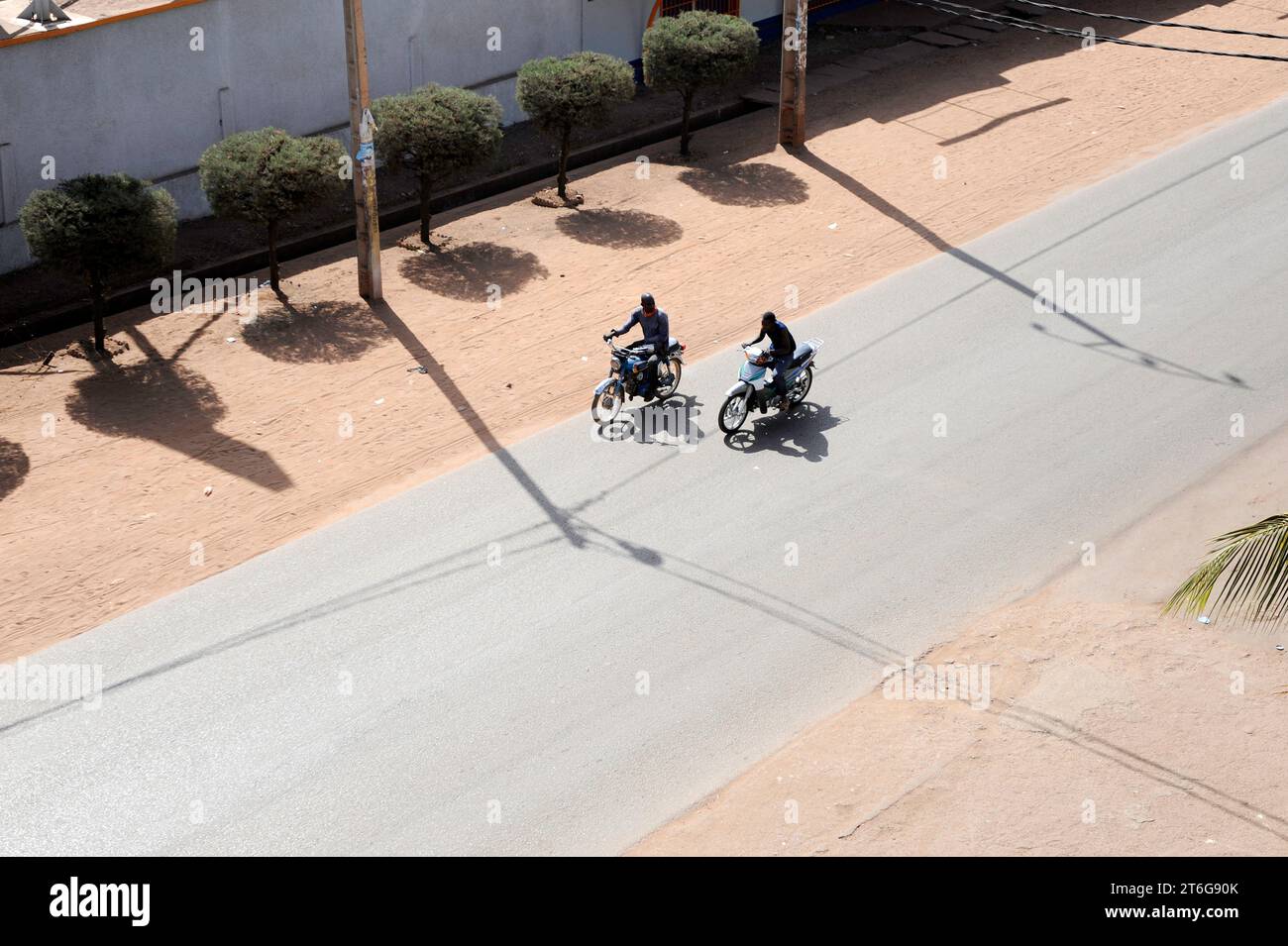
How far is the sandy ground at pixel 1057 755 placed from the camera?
10.7m

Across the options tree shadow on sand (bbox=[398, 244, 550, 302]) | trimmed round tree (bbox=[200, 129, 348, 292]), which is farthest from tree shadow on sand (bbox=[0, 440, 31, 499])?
tree shadow on sand (bbox=[398, 244, 550, 302])

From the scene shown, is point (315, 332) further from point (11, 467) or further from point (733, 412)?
point (733, 412)

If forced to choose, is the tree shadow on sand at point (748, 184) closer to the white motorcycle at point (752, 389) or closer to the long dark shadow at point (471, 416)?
the long dark shadow at point (471, 416)

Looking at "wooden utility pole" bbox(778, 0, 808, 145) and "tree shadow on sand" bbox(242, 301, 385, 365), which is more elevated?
"wooden utility pole" bbox(778, 0, 808, 145)

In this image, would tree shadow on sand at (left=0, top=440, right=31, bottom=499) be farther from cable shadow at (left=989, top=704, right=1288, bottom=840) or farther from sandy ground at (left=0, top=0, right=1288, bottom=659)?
cable shadow at (left=989, top=704, right=1288, bottom=840)

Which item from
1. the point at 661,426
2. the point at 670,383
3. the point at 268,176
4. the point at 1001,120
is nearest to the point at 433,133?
the point at 268,176

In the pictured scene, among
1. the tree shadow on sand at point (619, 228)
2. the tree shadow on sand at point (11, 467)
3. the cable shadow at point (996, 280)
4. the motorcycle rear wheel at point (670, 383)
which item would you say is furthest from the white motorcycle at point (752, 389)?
the tree shadow on sand at point (11, 467)

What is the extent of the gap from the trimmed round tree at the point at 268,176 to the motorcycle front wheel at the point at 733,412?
6.96m

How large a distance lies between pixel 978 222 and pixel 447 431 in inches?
391

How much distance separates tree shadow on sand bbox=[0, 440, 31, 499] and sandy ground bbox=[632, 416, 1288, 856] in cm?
875

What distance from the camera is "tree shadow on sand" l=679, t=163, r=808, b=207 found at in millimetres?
23078

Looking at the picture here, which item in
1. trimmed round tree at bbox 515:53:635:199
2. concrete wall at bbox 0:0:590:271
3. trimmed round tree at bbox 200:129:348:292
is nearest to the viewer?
trimmed round tree at bbox 200:129:348:292

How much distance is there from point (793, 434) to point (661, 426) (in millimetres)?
1563

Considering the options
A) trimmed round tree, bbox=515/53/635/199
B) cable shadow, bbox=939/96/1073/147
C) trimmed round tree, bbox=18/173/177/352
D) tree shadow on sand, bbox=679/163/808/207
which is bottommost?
tree shadow on sand, bbox=679/163/808/207
